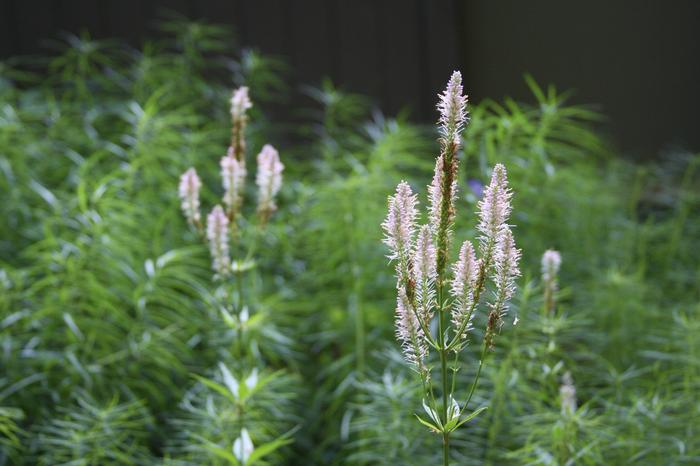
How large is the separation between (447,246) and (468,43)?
11.2 feet

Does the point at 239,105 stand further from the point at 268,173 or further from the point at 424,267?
the point at 424,267

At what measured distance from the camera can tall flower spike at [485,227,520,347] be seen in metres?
0.84

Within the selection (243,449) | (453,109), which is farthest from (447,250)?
(243,449)

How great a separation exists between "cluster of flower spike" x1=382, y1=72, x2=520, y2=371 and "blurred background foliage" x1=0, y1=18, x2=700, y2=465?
51cm

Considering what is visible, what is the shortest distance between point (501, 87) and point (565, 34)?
0.34 metres

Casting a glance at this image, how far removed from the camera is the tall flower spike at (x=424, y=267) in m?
0.83

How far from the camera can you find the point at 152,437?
2023 mm

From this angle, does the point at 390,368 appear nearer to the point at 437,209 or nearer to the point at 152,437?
the point at 152,437

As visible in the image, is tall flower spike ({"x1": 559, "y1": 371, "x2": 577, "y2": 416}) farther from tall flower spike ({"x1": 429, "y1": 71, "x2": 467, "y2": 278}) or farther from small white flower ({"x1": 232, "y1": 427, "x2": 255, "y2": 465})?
tall flower spike ({"x1": 429, "y1": 71, "x2": 467, "y2": 278})

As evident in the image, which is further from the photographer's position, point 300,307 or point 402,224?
point 300,307

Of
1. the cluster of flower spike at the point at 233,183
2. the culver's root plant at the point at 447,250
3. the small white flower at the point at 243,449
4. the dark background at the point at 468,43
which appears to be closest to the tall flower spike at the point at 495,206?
the culver's root plant at the point at 447,250

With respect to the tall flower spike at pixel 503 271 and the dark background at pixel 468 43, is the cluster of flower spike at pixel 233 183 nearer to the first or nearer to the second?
the tall flower spike at pixel 503 271

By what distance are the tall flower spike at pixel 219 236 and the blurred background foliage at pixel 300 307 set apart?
37cm

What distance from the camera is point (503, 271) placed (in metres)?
0.85
